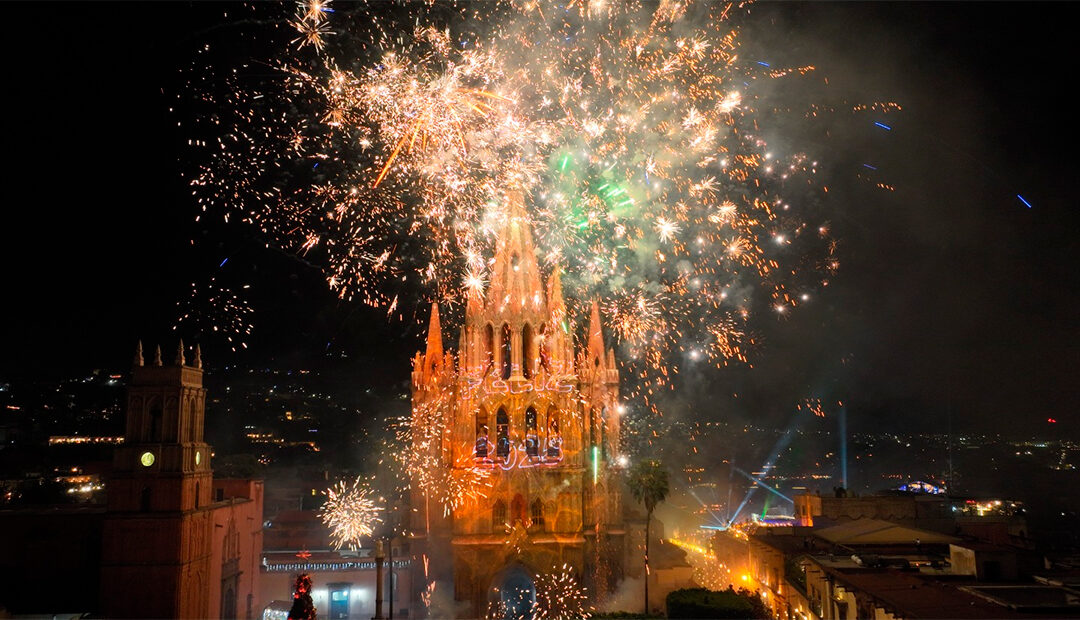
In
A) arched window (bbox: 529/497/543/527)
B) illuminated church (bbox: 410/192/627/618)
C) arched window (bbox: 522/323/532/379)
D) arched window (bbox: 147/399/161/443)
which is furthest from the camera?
arched window (bbox: 522/323/532/379)

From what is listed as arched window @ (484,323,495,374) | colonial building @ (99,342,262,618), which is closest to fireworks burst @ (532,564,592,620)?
arched window @ (484,323,495,374)

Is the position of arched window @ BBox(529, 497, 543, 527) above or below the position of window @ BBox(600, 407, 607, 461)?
below

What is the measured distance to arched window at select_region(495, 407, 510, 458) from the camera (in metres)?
45.7

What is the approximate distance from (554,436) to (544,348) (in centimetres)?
546

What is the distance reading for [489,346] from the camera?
4631cm

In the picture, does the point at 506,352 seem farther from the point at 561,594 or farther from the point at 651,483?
the point at 561,594

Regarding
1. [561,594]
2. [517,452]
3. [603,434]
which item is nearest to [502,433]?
[517,452]

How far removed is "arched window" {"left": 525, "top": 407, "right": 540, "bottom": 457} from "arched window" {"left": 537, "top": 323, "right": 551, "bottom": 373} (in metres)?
2.82

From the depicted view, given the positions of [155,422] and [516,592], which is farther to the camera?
[516,592]

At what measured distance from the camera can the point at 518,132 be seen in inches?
1112

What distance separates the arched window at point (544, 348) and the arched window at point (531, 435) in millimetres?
2825

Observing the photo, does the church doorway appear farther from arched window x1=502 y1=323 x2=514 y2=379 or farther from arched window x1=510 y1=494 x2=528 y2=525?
arched window x1=502 y1=323 x2=514 y2=379

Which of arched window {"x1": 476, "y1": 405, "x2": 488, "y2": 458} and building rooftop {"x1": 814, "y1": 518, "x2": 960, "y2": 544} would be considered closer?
building rooftop {"x1": 814, "y1": 518, "x2": 960, "y2": 544}

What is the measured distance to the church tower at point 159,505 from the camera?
34312 millimetres
